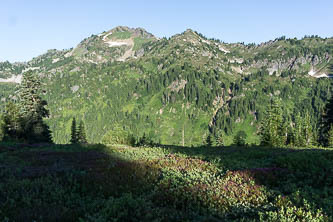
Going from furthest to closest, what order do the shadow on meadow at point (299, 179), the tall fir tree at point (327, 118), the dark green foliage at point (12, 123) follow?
the tall fir tree at point (327, 118) → the dark green foliage at point (12, 123) → the shadow on meadow at point (299, 179)

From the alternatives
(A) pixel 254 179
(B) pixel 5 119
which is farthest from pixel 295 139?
(B) pixel 5 119

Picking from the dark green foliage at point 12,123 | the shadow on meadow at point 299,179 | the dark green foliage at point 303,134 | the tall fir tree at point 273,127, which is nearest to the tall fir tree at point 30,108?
the dark green foliage at point 12,123

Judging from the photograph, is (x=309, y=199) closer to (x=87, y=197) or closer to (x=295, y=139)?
(x=87, y=197)

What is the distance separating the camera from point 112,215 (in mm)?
6773

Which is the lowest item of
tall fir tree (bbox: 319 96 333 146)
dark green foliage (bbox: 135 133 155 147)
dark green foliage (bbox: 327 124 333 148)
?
dark green foliage (bbox: 135 133 155 147)

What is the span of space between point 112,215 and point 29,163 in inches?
436

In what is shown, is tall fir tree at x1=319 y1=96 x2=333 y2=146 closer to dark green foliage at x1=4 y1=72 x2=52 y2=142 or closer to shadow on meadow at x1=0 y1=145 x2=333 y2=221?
shadow on meadow at x1=0 y1=145 x2=333 y2=221

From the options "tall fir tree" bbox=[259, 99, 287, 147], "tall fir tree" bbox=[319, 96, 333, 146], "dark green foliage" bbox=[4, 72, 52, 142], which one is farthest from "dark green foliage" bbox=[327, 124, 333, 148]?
"dark green foliage" bbox=[4, 72, 52, 142]

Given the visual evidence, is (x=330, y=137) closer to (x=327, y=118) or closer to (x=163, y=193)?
(x=327, y=118)

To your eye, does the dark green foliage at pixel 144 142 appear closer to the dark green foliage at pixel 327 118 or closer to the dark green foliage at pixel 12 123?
the dark green foliage at pixel 12 123

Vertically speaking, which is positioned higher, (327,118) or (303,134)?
(327,118)

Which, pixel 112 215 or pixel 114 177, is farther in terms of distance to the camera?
pixel 114 177

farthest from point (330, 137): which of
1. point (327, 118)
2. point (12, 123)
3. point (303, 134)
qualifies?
point (12, 123)

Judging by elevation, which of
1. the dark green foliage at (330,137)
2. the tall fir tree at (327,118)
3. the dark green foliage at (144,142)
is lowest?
the dark green foliage at (144,142)
